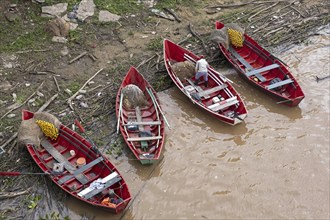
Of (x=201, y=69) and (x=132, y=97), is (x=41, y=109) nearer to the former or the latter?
(x=132, y=97)

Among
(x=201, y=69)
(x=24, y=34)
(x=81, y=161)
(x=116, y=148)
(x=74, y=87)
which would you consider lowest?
(x=116, y=148)

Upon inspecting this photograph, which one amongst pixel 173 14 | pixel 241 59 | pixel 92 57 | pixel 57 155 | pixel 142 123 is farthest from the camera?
pixel 173 14

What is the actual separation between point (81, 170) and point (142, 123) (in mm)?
2304

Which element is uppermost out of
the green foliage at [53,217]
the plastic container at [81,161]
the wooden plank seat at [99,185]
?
the wooden plank seat at [99,185]

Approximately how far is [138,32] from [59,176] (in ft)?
22.5

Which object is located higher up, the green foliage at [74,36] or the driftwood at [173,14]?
the driftwood at [173,14]

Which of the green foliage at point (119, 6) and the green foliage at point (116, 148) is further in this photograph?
the green foliage at point (119, 6)

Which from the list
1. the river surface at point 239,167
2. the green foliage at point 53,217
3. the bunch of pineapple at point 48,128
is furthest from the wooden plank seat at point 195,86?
the green foliage at point 53,217

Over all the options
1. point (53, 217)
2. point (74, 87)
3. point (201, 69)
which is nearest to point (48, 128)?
point (74, 87)

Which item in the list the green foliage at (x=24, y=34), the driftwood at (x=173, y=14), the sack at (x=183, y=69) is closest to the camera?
the sack at (x=183, y=69)

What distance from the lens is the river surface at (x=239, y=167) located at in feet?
29.3

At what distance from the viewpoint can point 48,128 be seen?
9812 mm

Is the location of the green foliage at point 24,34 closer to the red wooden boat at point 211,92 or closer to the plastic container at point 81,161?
the red wooden boat at point 211,92

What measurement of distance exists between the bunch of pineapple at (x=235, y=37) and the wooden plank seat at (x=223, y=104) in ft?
9.57
